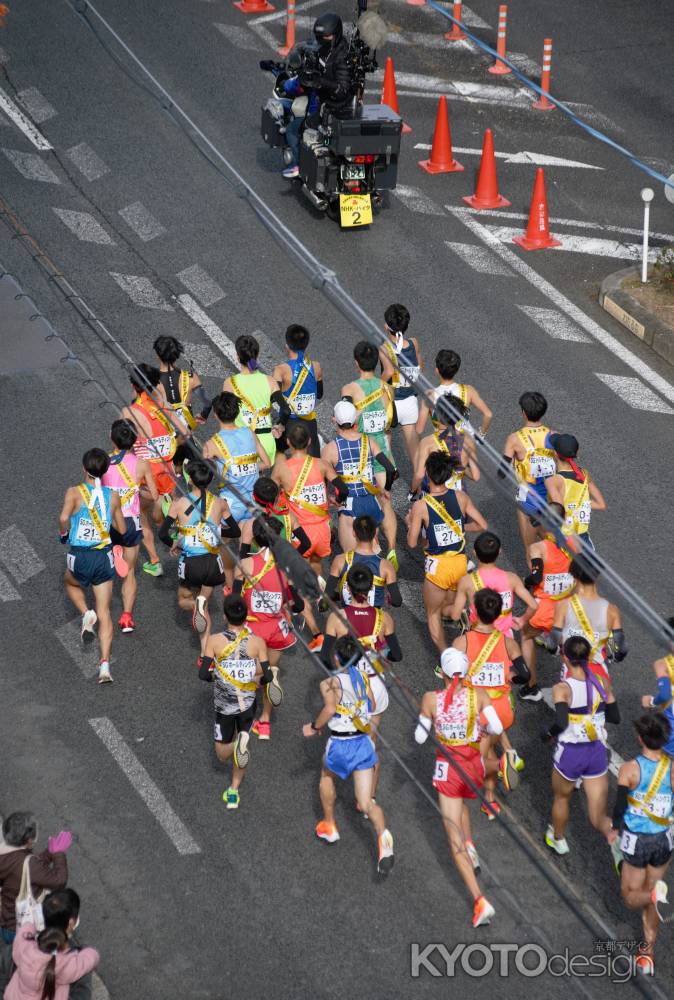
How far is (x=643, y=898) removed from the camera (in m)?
8.93

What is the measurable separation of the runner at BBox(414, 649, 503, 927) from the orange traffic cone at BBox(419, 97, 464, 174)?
10.6 m

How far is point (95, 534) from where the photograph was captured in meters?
11.2

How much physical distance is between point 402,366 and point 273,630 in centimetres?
311

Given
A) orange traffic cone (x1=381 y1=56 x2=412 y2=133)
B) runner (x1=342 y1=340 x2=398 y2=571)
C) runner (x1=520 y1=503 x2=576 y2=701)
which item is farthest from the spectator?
orange traffic cone (x1=381 y1=56 x2=412 y2=133)

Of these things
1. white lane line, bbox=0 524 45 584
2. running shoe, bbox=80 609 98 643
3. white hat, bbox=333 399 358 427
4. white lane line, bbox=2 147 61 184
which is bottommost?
white lane line, bbox=0 524 45 584

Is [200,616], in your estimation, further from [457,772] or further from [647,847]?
[647,847]

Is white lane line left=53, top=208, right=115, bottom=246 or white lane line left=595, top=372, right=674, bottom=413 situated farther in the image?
white lane line left=53, top=208, right=115, bottom=246

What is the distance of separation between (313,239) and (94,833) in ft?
29.2

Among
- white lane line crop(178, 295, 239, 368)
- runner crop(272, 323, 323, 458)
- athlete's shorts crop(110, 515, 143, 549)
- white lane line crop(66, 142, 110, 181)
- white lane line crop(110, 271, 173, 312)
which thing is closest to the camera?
athlete's shorts crop(110, 515, 143, 549)

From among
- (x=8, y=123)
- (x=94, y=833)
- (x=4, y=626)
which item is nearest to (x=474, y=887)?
(x=94, y=833)

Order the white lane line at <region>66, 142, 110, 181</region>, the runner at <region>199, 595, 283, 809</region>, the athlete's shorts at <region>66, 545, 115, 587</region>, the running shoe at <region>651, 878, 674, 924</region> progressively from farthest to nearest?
the white lane line at <region>66, 142, 110, 181</region> → the athlete's shorts at <region>66, 545, 115, 587</region> → the runner at <region>199, 595, 283, 809</region> → the running shoe at <region>651, 878, 674, 924</region>

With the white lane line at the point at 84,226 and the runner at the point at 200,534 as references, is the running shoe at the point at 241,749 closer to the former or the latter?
the runner at the point at 200,534

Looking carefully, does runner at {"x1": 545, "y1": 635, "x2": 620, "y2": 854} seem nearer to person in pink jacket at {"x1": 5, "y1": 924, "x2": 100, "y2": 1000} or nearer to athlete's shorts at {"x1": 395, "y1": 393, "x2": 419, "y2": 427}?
person in pink jacket at {"x1": 5, "y1": 924, "x2": 100, "y2": 1000}

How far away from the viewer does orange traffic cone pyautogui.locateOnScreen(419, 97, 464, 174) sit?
18453 millimetres
